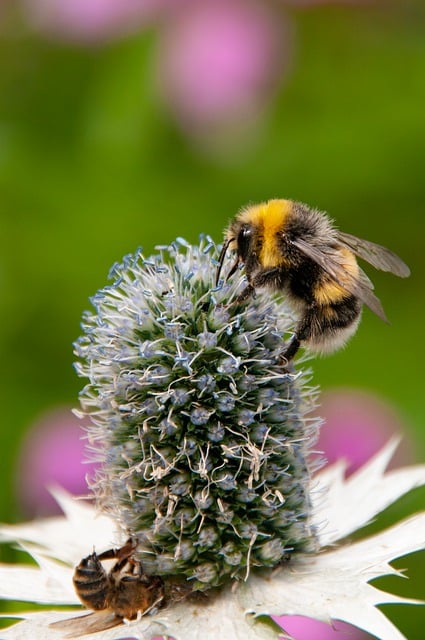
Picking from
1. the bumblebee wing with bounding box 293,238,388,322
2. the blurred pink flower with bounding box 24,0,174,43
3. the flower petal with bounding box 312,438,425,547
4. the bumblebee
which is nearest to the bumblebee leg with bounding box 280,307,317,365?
the bumblebee

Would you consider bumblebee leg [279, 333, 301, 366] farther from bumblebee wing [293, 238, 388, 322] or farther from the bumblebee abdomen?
the bumblebee abdomen

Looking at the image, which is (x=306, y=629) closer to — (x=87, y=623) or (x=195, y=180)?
(x=87, y=623)

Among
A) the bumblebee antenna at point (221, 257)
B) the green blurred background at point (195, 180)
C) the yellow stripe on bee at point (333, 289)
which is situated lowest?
the yellow stripe on bee at point (333, 289)

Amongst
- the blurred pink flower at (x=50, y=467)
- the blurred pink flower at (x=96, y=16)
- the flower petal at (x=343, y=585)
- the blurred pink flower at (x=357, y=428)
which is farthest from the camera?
the blurred pink flower at (x=96, y=16)

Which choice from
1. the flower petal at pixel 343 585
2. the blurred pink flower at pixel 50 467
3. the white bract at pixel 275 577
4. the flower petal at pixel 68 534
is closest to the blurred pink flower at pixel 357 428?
the white bract at pixel 275 577

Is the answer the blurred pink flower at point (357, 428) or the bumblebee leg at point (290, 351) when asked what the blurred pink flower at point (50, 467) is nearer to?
the blurred pink flower at point (357, 428)

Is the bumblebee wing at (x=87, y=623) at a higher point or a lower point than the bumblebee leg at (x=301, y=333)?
lower

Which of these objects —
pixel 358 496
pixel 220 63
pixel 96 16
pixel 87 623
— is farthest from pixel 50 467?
pixel 96 16
